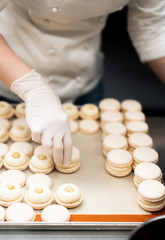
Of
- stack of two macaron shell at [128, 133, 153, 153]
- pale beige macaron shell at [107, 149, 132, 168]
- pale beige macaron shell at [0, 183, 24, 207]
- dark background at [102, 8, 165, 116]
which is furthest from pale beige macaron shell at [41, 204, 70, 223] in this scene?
dark background at [102, 8, 165, 116]

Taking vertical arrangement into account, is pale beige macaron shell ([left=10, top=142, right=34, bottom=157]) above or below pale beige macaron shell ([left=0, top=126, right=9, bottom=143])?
below

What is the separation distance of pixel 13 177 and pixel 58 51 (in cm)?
93

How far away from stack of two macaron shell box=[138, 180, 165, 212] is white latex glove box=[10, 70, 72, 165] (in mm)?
409

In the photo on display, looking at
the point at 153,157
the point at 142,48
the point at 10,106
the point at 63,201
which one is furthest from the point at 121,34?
the point at 63,201

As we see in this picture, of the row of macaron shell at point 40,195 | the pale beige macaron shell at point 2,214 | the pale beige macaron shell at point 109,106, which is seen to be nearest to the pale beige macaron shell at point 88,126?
the pale beige macaron shell at point 109,106

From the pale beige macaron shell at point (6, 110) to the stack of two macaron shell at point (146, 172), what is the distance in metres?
0.92

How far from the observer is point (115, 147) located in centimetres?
199

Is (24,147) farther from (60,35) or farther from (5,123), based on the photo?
(60,35)

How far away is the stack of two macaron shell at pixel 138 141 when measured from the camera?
2.02 m

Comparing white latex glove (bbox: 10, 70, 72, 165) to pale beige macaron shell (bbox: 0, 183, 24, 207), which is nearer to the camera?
pale beige macaron shell (bbox: 0, 183, 24, 207)

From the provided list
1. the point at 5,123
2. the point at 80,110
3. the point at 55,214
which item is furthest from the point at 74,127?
the point at 55,214

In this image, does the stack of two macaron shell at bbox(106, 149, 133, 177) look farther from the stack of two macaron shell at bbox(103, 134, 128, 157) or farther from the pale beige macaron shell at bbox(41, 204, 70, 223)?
the pale beige macaron shell at bbox(41, 204, 70, 223)

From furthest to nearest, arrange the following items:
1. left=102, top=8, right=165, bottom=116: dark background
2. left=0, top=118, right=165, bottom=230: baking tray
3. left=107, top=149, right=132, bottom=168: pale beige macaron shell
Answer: left=102, top=8, right=165, bottom=116: dark background < left=107, top=149, right=132, bottom=168: pale beige macaron shell < left=0, top=118, right=165, bottom=230: baking tray

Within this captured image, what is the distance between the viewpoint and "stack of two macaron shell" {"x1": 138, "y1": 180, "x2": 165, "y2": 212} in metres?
1.62
